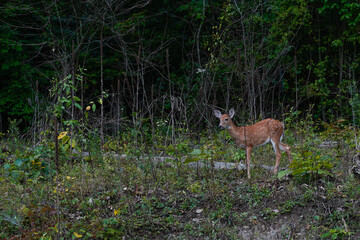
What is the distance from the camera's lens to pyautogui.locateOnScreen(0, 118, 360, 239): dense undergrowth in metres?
4.63

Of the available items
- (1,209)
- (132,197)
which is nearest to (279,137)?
(132,197)

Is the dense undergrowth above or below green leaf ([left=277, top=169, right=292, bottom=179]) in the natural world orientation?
below

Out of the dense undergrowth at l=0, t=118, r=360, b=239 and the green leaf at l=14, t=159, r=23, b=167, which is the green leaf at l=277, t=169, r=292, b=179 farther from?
the green leaf at l=14, t=159, r=23, b=167

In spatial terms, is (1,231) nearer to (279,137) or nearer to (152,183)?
(152,183)

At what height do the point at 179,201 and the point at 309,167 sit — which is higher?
the point at 309,167

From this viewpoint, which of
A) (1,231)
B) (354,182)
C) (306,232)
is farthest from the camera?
(354,182)

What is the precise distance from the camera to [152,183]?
232 inches

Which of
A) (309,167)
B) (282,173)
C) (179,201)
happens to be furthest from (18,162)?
(309,167)

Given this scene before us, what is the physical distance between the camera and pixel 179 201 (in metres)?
5.54

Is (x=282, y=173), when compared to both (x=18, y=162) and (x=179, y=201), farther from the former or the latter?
(x=18, y=162)

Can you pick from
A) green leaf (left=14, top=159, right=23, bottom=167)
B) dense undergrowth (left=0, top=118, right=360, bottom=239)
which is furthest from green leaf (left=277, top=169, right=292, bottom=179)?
green leaf (left=14, top=159, right=23, bottom=167)

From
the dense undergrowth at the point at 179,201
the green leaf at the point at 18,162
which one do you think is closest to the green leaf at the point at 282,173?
the dense undergrowth at the point at 179,201

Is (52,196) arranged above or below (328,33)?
below

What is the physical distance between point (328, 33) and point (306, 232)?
10.0m
